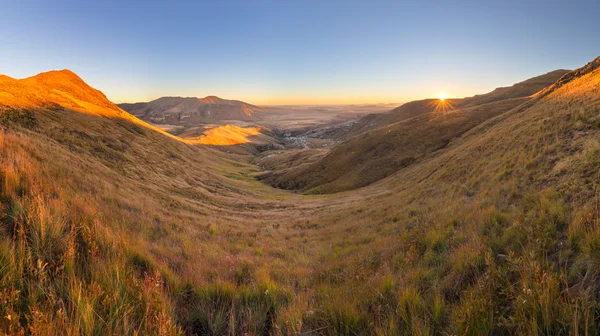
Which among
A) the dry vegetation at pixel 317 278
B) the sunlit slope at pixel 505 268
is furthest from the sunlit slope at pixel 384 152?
the dry vegetation at pixel 317 278

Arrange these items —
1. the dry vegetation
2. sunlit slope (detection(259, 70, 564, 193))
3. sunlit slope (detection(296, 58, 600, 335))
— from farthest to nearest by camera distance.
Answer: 1. sunlit slope (detection(259, 70, 564, 193))
2. sunlit slope (detection(296, 58, 600, 335))
3. the dry vegetation

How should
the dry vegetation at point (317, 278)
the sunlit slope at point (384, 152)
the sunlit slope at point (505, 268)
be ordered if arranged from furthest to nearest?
1. the sunlit slope at point (384, 152)
2. the sunlit slope at point (505, 268)
3. the dry vegetation at point (317, 278)

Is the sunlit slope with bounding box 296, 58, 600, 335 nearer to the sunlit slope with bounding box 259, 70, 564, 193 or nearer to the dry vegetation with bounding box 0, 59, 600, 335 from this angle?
the dry vegetation with bounding box 0, 59, 600, 335

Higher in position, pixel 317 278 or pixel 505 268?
pixel 505 268

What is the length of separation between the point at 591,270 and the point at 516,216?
3519 mm

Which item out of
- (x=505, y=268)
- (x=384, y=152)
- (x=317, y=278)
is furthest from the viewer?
(x=384, y=152)

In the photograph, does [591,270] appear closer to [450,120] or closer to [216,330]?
[216,330]

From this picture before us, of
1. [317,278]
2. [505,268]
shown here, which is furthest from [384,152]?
[505,268]

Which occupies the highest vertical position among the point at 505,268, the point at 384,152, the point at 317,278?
the point at 505,268

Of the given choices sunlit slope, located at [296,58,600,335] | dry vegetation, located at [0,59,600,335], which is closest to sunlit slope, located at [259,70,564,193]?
sunlit slope, located at [296,58,600,335]

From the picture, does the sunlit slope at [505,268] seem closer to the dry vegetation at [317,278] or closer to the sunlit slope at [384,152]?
the dry vegetation at [317,278]

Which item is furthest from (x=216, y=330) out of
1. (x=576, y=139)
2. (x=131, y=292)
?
(x=576, y=139)

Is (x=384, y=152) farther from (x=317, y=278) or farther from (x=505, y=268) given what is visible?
(x=505, y=268)

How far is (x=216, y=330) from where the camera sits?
3.36 metres
